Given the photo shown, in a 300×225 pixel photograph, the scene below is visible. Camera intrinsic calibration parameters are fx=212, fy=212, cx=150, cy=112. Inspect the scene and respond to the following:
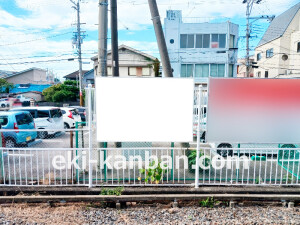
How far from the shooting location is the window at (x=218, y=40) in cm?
1991

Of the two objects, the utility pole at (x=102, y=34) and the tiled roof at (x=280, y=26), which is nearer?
the utility pole at (x=102, y=34)

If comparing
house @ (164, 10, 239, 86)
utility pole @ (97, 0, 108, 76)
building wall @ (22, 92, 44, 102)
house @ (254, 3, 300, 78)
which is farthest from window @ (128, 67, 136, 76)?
utility pole @ (97, 0, 108, 76)

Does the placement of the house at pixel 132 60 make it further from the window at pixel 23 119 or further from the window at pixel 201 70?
the window at pixel 23 119

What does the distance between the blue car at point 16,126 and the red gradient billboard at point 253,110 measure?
5304mm

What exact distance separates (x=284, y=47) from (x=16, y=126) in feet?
86.7

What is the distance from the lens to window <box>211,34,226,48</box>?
65.3ft

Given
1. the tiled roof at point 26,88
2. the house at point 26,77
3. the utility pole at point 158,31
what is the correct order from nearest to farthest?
the utility pole at point 158,31 < the tiled roof at point 26,88 < the house at point 26,77

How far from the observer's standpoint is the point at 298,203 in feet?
13.5

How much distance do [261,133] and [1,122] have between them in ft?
26.9

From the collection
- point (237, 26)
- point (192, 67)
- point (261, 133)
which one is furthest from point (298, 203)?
point (237, 26)

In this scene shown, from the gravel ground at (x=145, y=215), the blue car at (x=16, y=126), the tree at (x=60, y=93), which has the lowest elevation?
the gravel ground at (x=145, y=215)

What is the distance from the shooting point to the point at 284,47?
77.0ft

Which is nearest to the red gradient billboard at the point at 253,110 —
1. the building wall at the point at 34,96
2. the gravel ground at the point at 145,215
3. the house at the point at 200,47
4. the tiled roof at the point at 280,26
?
the gravel ground at the point at 145,215

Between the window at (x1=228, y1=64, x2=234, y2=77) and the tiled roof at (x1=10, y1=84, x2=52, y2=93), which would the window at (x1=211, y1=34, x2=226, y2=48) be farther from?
the tiled roof at (x1=10, y1=84, x2=52, y2=93)
